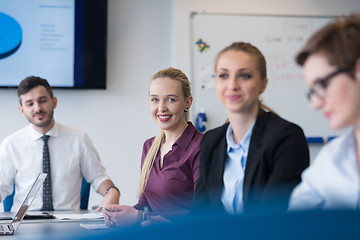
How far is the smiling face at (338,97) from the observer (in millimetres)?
667

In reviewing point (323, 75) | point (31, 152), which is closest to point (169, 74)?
point (31, 152)

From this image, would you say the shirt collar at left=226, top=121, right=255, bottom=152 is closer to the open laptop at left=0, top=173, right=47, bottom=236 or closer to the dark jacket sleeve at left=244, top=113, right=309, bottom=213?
the dark jacket sleeve at left=244, top=113, right=309, bottom=213

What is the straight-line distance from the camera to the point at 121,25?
13.1 ft

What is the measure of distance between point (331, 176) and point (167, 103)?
4.44ft

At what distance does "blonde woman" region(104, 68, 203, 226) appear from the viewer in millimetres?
1969

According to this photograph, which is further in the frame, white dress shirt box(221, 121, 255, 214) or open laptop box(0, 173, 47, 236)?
open laptop box(0, 173, 47, 236)

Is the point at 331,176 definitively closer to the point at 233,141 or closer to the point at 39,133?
the point at 233,141

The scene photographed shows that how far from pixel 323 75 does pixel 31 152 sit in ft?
8.07

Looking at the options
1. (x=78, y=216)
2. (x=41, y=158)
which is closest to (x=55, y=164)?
(x=41, y=158)

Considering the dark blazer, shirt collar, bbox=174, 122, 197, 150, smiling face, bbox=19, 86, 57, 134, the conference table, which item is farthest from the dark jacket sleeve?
smiling face, bbox=19, 86, 57, 134

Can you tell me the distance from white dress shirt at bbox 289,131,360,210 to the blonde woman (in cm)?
111

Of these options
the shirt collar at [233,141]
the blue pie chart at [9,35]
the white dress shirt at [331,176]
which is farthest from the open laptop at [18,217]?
the blue pie chart at [9,35]

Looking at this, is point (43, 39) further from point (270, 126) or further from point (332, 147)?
point (332, 147)

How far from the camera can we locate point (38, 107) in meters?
2.81
